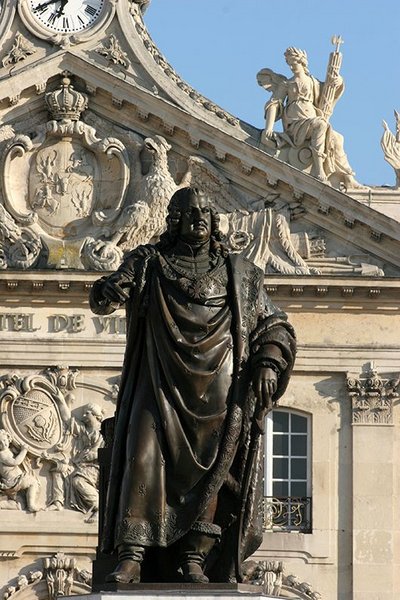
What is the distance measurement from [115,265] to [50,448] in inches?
93.5

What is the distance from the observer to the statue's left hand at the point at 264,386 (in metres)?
10.9

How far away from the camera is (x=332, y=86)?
106ft

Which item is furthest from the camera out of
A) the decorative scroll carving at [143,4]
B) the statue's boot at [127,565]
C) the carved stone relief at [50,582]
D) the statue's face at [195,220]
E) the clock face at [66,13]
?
the decorative scroll carving at [143,4]

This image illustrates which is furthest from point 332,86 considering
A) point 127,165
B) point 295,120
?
point 127,165

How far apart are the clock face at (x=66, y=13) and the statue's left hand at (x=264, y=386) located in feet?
70.3

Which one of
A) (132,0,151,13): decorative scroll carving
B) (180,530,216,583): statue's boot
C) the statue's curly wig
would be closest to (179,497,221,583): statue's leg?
(180,530,216,583): statue's boot

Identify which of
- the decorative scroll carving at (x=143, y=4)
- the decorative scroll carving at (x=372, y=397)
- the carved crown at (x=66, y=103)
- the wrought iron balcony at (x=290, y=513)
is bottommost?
the wrought iron balcony at (x=290, y=513)

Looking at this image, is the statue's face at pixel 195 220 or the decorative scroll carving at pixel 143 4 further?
the decorative scroll carving at pixel 143 4

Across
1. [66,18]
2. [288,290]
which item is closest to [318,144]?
[288,290]

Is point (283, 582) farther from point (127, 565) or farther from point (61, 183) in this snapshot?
point (127, 565)

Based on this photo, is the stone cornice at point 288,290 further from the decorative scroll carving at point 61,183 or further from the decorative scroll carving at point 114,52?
the decorative scroll carving at point 114,52

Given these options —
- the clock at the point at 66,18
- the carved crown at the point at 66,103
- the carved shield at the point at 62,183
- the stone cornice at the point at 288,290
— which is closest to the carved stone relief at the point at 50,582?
the stone cornice at the point at 288,290

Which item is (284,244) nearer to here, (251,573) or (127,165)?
(127,165)

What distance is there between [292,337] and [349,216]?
66.5 feet
